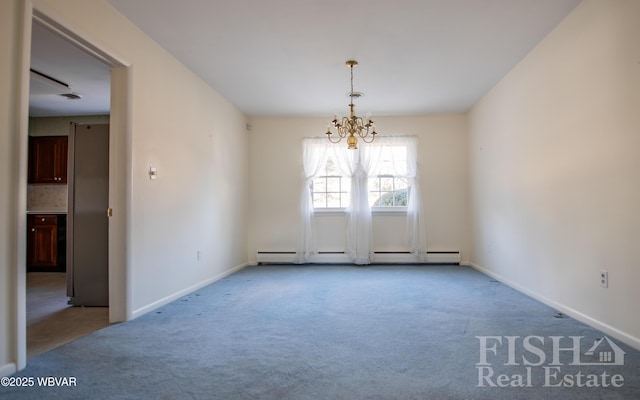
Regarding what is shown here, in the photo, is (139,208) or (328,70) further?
(328,70)

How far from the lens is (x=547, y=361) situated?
231cm

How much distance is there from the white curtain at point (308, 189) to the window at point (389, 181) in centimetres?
100

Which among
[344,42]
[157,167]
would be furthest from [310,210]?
[344,42]

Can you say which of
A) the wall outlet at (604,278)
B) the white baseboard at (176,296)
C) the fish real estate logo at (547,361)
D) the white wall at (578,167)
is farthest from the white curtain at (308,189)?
the wall outlet at (604,278)

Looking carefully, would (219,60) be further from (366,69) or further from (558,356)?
(558,356)

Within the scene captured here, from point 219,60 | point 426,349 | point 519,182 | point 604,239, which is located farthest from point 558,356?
point 219,60

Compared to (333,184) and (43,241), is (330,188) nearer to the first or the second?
(333,184)

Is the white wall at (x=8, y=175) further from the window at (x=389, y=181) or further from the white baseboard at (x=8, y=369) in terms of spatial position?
the window at (x=389, y=181)

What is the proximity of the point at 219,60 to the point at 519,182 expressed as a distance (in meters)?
3.83

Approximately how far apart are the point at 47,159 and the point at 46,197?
0.72 m

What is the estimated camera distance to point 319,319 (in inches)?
130

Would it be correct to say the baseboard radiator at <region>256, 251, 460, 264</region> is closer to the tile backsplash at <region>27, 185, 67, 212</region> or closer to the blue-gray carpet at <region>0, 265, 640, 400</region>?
the blue-gray carpet at <region>0, 265, 640, 400</region>

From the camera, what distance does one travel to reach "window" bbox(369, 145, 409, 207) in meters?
6.77

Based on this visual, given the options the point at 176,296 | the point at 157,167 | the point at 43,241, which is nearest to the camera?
the point at 157,167
